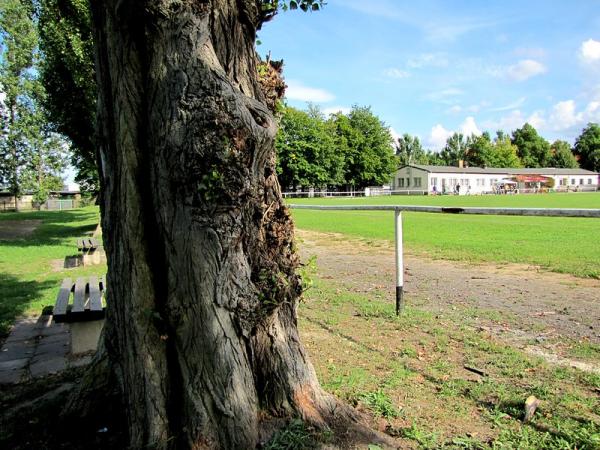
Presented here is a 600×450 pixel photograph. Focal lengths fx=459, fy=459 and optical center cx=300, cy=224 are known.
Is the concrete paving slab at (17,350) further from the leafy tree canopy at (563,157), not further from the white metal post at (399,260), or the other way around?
the leafy tree canopy at (563,157)

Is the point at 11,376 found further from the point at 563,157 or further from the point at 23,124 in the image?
the point at 563,157

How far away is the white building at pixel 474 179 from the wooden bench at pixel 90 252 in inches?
2872

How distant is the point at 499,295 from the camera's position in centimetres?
700

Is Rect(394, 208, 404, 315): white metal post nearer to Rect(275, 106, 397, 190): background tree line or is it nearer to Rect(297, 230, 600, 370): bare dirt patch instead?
Rect(297, 230, 600, 370): bare dirt patch

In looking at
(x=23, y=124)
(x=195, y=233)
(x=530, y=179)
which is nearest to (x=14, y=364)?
(x=195, y=233)

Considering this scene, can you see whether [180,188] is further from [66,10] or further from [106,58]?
[66,10]

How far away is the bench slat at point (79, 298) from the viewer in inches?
187

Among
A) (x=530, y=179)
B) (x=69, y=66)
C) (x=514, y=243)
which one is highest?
(x=69, y=66)

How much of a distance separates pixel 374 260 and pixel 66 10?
11.0 meters

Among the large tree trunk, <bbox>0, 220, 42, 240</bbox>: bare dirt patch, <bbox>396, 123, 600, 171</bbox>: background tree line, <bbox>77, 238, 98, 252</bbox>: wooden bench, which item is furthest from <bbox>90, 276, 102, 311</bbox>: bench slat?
<bbox>396, 123, 600, 171</bbox>: background tree line

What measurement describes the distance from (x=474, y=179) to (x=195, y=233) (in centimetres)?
9480

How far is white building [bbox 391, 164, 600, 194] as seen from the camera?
85312 millimetres

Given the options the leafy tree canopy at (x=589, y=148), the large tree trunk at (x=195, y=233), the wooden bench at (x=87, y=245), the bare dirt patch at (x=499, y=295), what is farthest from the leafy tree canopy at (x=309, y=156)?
the leafy tree canopy at (x=589, y=148)

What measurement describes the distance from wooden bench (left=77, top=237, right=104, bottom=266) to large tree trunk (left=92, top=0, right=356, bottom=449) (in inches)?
358
